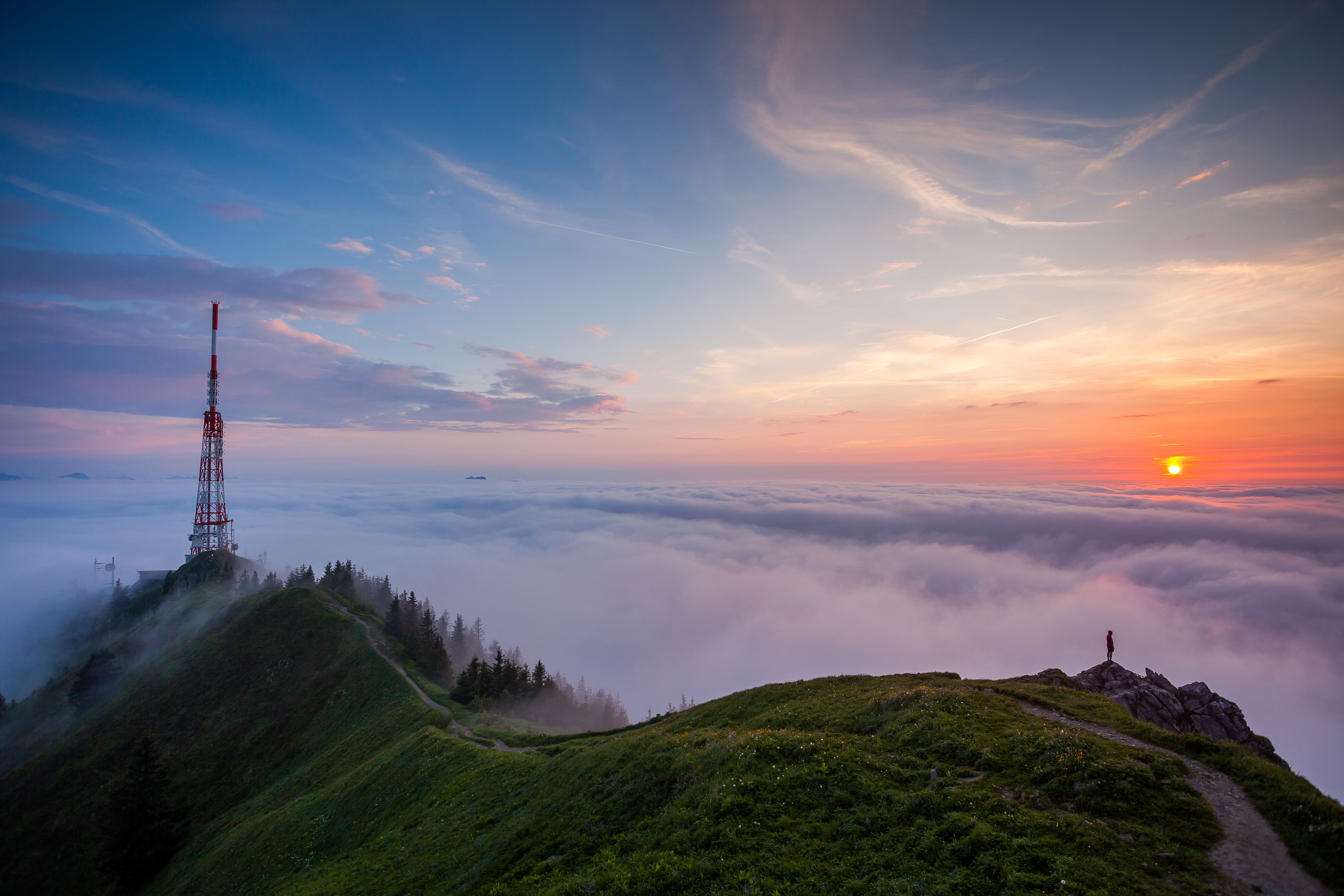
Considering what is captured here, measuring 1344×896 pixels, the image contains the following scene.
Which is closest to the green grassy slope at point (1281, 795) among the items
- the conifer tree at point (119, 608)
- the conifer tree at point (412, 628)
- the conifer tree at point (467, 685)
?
the conifer tree at point (467, 685)

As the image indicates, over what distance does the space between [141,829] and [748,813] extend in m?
65.0

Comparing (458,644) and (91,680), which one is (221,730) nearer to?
(91,680)

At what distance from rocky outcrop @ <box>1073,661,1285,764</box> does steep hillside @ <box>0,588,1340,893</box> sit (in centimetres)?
783

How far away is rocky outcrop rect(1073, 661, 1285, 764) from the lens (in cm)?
2691

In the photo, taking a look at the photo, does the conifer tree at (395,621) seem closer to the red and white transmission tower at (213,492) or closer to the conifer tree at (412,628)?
the conifer tree at (412,628)

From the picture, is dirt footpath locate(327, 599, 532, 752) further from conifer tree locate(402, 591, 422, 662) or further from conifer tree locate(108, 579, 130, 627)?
conifer tree locate(108, 579, 130, 627)

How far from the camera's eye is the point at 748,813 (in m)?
15.5

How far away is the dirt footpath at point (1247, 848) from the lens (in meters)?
10.9

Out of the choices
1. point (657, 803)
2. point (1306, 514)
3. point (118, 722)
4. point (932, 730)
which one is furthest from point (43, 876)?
point (1306, 514)

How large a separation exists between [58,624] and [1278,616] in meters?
329

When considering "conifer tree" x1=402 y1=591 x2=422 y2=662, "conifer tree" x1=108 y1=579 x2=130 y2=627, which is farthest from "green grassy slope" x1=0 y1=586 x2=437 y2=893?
"conifer tree" x1=108 y1=579 x2=130 y2=627

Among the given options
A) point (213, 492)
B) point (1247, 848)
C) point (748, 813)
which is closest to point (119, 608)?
point (213, 492)

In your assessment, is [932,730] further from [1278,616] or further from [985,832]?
[1278,616]

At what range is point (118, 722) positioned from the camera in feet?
206
